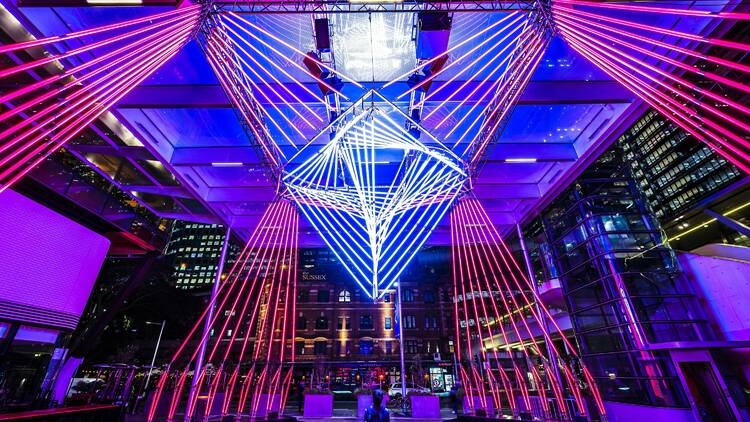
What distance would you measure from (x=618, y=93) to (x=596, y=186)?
6846mm

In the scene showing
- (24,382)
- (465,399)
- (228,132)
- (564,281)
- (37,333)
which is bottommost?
(465,399)

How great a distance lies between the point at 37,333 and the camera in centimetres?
1413

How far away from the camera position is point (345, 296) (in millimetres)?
47812

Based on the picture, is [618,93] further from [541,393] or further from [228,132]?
[228,132]

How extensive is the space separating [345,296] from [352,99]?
39009 mm

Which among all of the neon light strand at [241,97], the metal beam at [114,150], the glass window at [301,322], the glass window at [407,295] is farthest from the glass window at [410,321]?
the metal beam at [114,150]

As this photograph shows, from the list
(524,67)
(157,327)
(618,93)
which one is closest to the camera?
(524,67)

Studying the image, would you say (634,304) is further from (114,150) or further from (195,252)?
(195,252)

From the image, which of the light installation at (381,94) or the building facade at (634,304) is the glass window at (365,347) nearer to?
the light installation at (381,94)

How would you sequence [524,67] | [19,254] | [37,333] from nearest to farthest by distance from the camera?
[524,67]
[19,254]
[37,333]

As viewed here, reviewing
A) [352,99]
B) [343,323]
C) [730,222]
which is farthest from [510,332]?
[352,99]

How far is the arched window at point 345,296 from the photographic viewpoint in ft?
156

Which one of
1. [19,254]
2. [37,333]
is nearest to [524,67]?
[19,254]

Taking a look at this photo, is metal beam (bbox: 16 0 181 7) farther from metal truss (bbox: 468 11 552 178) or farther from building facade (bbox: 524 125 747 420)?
building facade (bbox: 524 125 747 420)
